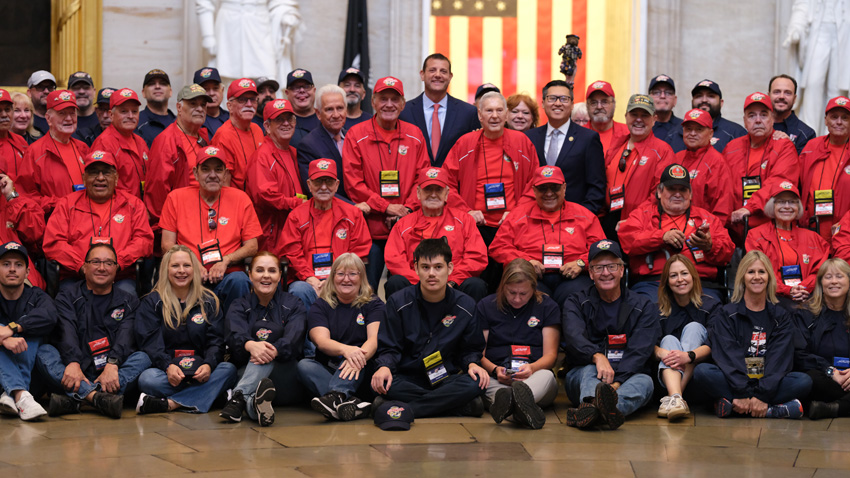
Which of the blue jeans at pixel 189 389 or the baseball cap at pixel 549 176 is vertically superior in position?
the baseball cap at pixel 549 176

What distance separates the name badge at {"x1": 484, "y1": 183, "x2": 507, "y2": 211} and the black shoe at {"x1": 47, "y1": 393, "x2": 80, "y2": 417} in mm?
3275

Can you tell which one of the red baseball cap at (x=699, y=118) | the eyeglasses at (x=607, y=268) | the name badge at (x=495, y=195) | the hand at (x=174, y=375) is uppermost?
the red baseball cap at (x=699, y=118)

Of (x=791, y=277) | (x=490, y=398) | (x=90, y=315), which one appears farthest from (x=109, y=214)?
(x=791, y=277)

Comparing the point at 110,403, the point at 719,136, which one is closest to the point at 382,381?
the point at 110,403

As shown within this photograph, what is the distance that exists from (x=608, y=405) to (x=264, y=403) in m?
2.00

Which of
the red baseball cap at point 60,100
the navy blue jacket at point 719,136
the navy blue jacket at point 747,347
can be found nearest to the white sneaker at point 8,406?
the red baseball cap at point 60,100

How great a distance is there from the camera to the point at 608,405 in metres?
6.62

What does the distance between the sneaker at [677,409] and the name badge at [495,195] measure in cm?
220

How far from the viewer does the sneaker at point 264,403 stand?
22.0 ft

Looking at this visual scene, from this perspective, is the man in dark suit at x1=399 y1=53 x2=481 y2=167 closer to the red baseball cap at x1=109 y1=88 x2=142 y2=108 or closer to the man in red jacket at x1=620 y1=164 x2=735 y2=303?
the man in red jacket at x1=620 y1=164 x2=735 y2=303

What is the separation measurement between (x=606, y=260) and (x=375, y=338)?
61.1 inches

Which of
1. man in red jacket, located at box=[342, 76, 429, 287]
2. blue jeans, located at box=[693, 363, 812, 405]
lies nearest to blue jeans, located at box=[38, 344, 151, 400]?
man in red jacket, located at box=[342, 76, 429, 287]

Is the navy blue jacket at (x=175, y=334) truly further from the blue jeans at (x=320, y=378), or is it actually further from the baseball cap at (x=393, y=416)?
the baseball cap at (x=393, y=416)

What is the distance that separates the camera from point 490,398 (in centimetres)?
722
